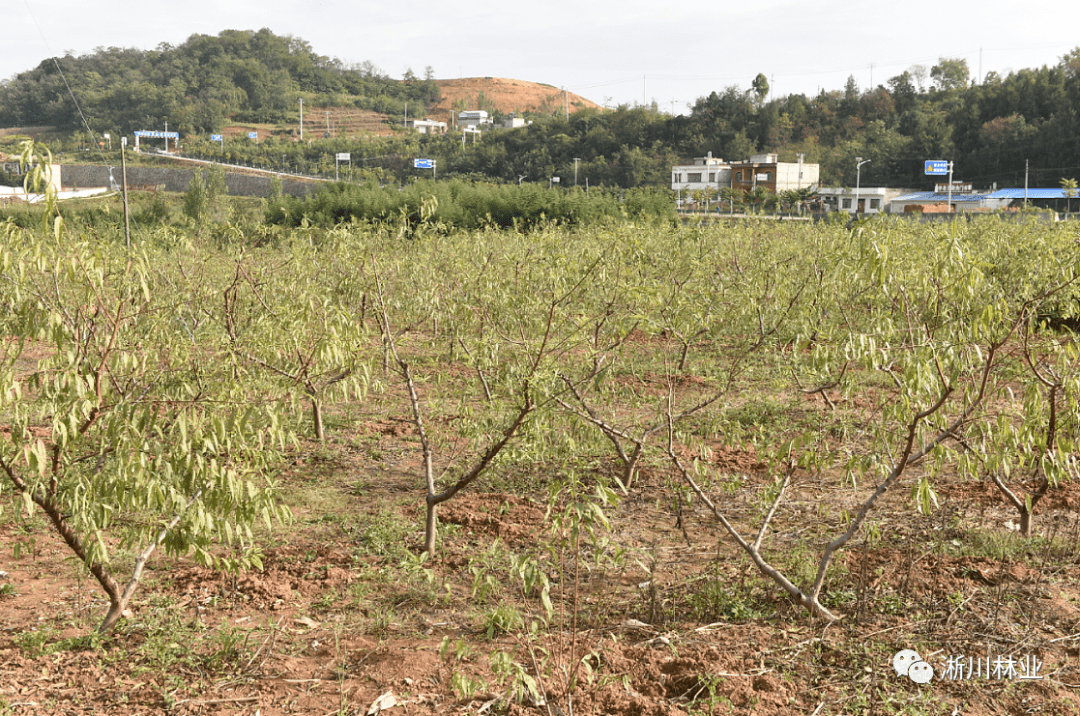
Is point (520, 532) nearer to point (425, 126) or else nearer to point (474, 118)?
point (425, 126)

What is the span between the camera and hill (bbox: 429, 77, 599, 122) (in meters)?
136

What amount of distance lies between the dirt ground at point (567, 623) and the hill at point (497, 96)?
428 feet

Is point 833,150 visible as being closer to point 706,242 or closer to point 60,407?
point 706,242

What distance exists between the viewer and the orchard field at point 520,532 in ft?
10.4

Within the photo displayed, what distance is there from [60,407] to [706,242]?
31.1 ft

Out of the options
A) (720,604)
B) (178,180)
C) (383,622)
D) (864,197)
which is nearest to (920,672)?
(720,604)

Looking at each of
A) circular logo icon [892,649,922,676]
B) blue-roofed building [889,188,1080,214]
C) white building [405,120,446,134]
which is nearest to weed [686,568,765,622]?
circular logo icon [892,649,922,676]

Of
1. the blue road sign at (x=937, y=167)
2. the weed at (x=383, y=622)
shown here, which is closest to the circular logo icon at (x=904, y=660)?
the weed at (x=383, y=622)

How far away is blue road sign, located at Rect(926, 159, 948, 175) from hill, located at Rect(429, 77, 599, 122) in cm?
8885

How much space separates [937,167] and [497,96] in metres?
106

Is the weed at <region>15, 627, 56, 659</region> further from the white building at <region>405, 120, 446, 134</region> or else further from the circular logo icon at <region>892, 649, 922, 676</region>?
the white building at <region>405, 120, 446, 134</region>

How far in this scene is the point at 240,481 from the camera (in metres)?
3.00

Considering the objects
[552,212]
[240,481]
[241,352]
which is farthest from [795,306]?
[552,212]

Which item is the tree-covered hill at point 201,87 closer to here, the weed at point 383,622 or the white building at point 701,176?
the white building at point 701,176
